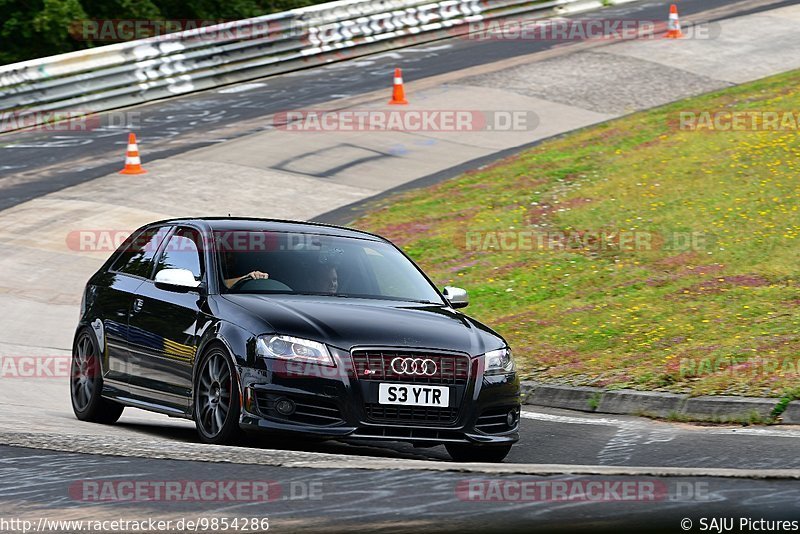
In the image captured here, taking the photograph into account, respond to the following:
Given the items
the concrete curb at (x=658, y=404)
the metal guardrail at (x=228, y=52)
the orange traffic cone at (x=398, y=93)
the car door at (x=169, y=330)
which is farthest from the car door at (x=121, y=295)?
the orange traffic cone at (x=398, y=93)

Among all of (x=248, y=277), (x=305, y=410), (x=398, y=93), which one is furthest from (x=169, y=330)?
(x=398, y=93)

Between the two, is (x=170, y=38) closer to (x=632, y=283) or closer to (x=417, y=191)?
(x=417, y=191)

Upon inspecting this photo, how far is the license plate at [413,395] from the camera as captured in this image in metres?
8.39

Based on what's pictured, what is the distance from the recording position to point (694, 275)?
48.9 ft

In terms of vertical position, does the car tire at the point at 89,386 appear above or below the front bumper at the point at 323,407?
below

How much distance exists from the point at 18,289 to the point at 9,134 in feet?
31.4

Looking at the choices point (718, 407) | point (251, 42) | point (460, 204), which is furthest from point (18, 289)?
point (251, 42)

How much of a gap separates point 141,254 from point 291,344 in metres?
2.55

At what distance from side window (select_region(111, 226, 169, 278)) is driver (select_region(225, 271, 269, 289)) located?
3.57 ft

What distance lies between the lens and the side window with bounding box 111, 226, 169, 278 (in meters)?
10.3

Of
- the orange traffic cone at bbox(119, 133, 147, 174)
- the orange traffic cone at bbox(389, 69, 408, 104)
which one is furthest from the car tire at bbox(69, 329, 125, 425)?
the orange traffic cone at bbox(389, 69, 408, 104)

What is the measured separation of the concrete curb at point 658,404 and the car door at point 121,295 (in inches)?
138

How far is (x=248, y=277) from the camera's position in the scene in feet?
30.6

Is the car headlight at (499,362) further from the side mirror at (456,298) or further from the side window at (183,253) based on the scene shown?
the side window at (183,253)
